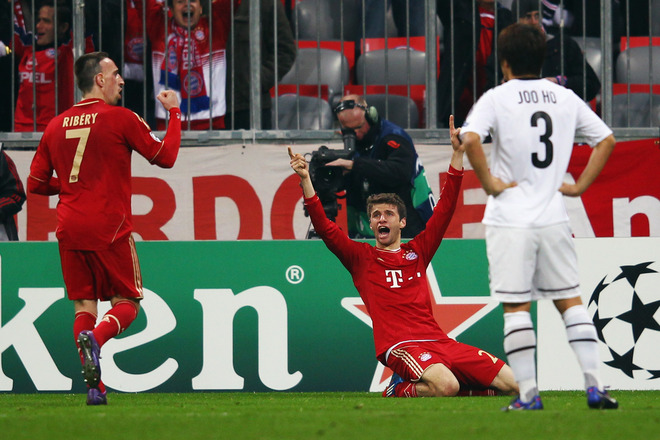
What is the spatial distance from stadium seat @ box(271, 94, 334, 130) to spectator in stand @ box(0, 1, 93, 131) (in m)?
1.76

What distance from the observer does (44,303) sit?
759 cm

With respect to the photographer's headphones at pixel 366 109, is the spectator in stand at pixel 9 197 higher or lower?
lower

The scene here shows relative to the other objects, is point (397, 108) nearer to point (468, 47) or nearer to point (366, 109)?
point (468, 47)

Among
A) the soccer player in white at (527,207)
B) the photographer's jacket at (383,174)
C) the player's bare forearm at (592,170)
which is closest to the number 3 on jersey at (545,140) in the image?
the soccer player in white at (527,207)

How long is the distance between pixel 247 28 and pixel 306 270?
9.61 feet

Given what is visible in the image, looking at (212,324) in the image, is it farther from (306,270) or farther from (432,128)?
(432,128)

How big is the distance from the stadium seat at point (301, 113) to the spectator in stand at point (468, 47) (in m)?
1.06

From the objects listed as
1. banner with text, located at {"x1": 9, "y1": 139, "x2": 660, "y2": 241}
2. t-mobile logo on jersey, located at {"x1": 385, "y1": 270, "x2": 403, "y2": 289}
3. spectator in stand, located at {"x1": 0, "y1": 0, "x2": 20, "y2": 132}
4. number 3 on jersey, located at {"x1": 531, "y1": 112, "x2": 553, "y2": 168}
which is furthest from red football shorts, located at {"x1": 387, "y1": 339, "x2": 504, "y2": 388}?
spectator in stand, located at {"x1": 0, "y1": 0, "x2": 20, "y2": 132}

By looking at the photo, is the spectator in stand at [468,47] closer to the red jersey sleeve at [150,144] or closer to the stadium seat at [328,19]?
the stadium seat at [328,19]

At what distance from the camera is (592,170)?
485cm

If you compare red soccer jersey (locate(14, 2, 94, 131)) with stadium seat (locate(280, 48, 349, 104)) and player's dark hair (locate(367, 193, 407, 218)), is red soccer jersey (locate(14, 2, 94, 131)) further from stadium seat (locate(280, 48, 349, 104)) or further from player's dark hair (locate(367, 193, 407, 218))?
player's dark hair (locate(367, 193, 407, 218))

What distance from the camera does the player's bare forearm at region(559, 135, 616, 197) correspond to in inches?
190

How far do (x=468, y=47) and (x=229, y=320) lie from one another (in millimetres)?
3570

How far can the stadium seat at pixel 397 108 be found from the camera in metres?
9.67
